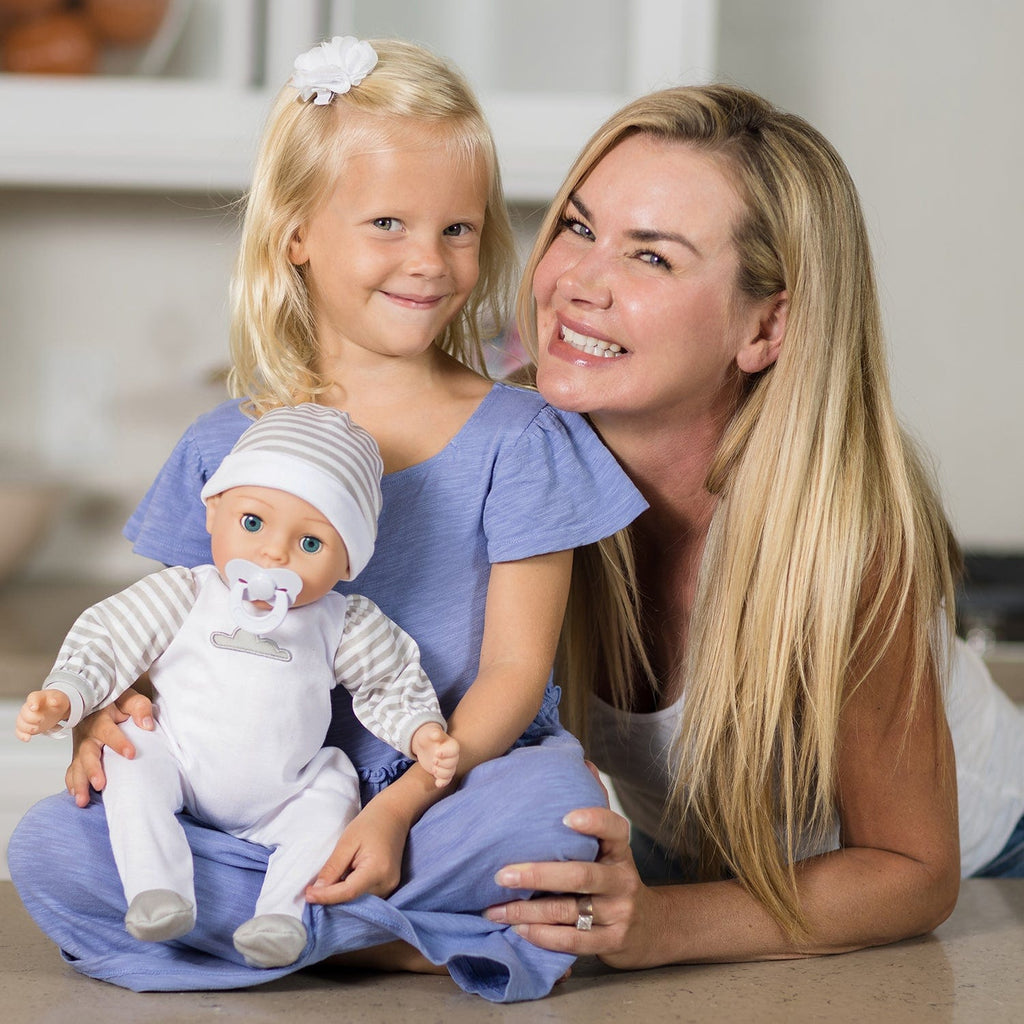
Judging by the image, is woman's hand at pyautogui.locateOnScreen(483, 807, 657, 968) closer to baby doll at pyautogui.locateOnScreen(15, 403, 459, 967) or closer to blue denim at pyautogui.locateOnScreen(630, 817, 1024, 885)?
baby doll at pyautogui.locateOnScreen(15, 403, 459, 967)

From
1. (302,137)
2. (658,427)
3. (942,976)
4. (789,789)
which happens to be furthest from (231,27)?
(942,976)

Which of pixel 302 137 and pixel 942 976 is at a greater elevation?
pixel 302 137

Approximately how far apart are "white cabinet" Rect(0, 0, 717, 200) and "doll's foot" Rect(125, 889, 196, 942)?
4.44 ft

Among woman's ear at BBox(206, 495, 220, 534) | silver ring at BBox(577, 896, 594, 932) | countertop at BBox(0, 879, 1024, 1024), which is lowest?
countertop at BBox(0, 879, 1024, 1024)

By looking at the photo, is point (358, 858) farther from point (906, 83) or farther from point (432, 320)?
point (906, 83)

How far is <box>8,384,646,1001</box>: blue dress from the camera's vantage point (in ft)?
3.26

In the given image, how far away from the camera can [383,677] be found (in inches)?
41.6

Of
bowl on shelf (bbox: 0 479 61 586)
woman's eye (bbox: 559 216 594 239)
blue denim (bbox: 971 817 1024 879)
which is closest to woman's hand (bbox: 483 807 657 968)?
woman's eye (bbox: 559 216 594 239)

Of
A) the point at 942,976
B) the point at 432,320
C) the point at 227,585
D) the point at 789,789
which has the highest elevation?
the point at 432,320

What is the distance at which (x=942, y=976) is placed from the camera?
1150mm

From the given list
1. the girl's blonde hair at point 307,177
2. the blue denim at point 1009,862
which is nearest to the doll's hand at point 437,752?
the girl's blonde hair at point 307,177

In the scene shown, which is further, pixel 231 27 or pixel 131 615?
pixel 231 27

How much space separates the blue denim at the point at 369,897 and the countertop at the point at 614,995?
22 mm

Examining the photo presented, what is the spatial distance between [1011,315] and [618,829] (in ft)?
5.86
